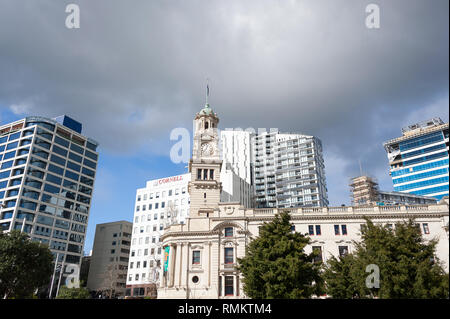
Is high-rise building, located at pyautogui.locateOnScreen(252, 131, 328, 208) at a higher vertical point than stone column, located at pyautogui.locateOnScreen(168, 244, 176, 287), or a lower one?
higher

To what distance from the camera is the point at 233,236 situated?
48906 millimetres

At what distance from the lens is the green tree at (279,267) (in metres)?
30.2

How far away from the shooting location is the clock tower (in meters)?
56.8

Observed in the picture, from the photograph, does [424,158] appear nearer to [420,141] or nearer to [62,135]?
[420,141]

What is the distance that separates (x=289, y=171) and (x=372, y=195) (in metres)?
28.7

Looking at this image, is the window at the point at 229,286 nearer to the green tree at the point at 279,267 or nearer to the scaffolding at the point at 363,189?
the green tree at the point at 279,267

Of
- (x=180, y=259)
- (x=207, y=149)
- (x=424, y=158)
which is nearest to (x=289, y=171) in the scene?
(x=424, y=158)

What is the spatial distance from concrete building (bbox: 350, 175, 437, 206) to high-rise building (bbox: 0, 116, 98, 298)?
8965 cm

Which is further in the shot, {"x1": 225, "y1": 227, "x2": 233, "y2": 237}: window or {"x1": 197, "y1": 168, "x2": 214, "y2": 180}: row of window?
{"x1": 197, "y1": 168, "x2": 214, "y2": 180}: row of window

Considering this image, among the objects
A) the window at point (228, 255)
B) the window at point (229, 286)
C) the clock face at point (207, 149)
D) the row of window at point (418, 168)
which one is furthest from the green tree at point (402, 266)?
the row of window at point (418, 168)

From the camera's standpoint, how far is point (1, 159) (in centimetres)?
9950

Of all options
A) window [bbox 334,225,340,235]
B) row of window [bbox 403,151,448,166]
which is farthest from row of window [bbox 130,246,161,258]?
row of window [bbox 403,151,448,166]

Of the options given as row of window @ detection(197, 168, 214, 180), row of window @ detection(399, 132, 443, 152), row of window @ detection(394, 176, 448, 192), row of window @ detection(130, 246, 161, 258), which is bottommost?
row of window @ detection(130, 246, 161, 258)

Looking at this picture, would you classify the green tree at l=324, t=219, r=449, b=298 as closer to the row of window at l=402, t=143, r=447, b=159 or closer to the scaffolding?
the scaffolding
